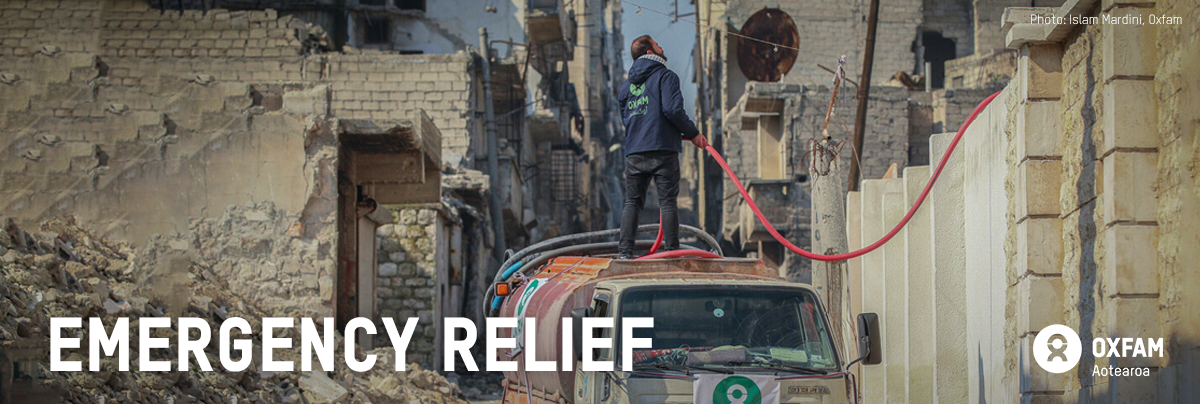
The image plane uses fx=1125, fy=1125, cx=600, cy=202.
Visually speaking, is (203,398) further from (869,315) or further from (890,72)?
(890,72)

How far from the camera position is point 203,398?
959 cm

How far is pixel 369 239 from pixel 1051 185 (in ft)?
38.1

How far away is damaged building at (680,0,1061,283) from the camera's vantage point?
2431cm

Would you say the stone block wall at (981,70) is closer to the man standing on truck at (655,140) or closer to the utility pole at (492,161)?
the utility pole at (492,161)

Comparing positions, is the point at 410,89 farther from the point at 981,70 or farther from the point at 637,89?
the point at 981,70

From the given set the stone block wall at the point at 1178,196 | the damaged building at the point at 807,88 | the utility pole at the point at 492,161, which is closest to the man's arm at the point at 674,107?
the stone block wall at the point at 1178,196

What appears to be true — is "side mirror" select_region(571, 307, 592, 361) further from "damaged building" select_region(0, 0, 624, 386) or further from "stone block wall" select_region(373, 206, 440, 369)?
"stone block wall" select_region(373, 206, 440, 369)

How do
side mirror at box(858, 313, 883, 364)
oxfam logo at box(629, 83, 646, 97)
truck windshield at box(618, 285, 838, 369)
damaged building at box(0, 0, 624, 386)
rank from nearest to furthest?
truck windshield at box(618, 285, 838, 369) < side mirror at box(858, 313, 883, 364) < oxfam logo at box(629, 83, 646, 97) < damaged building at box(0, 0, 624, 386)

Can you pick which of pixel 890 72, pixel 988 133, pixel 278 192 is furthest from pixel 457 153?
pixel 988 133

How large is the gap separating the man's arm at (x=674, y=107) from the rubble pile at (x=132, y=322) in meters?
4.54

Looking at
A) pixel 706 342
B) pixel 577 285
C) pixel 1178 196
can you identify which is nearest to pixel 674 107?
pixel 577 285

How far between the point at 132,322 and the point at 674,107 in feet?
18.4

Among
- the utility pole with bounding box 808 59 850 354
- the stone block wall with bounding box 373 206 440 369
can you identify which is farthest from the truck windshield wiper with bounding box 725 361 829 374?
the stone block wall with bounding box 373 206 440 369

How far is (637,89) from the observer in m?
8.73
